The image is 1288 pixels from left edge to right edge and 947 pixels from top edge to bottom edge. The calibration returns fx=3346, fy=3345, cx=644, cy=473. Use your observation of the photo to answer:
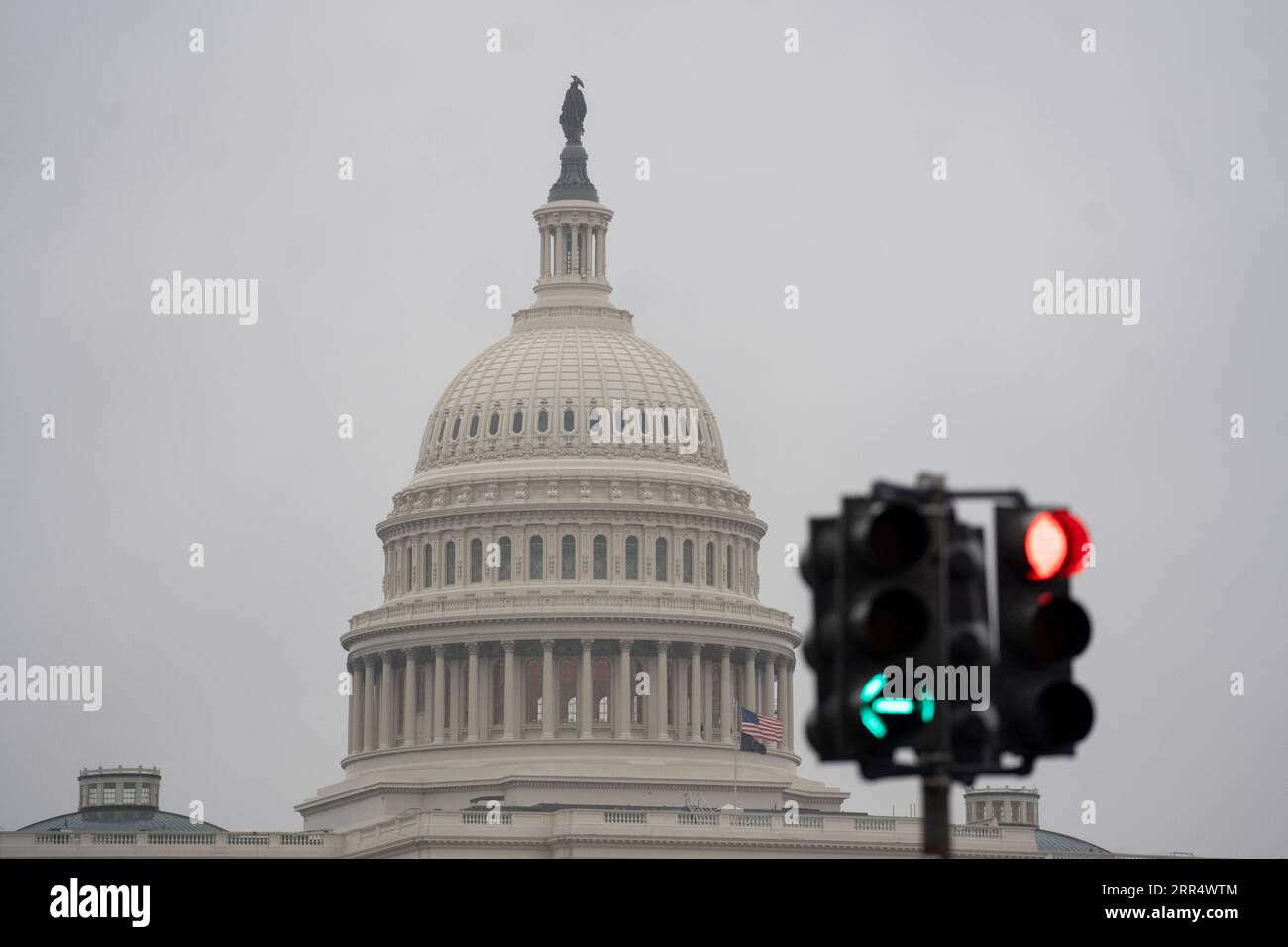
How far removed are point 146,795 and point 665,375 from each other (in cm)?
3780

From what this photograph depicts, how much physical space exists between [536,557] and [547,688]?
902cm

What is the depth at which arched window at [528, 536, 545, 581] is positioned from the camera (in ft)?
604

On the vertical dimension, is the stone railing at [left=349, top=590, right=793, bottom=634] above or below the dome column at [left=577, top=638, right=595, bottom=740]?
above

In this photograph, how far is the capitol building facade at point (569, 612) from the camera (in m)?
176

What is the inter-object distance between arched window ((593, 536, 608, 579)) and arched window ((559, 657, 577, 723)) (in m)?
5.66

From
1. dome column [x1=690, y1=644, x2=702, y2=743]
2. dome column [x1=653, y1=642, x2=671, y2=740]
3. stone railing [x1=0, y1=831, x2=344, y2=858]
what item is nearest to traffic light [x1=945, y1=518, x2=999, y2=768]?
stone railing [x1=0, y1=831, x2=344, y2=858]

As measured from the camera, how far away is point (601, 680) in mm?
182250

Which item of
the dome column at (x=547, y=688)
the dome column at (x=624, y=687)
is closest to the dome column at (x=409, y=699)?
the dome column at (x=547, y=688)

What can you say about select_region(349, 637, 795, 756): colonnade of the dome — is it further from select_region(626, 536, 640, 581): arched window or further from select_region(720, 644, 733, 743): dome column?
select_region(626, 536, 640, 581): arched window

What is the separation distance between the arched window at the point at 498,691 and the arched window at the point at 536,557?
5544 millimetres

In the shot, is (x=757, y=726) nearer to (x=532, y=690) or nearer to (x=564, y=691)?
(x=564, y=691)

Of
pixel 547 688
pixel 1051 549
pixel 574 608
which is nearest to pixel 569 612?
pixel 574 608
